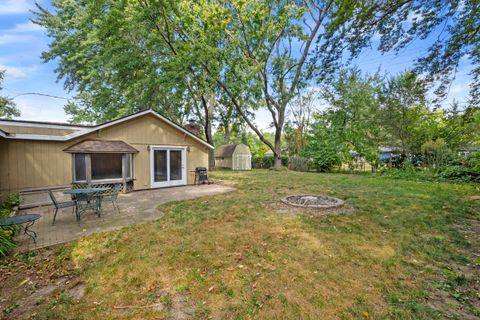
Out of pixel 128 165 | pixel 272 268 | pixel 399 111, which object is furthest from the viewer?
pixel 399 111

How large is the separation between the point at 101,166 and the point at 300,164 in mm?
14783

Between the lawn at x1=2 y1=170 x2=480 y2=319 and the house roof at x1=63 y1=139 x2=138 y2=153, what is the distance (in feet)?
13.5

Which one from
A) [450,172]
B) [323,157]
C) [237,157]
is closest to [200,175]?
[237,157]

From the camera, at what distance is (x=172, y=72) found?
1273 cm

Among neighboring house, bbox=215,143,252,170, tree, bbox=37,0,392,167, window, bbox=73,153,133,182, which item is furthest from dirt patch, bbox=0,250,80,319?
neighboring house, bbox=215,143,252,170

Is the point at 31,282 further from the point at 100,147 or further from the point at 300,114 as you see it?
the point at 300,114

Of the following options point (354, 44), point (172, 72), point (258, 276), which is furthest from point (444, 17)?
point (172, 72)

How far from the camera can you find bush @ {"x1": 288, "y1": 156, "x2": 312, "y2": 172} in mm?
17938

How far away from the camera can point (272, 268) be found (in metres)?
2.99

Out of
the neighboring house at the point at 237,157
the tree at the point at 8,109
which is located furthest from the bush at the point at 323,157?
the tree at the point at 8,109

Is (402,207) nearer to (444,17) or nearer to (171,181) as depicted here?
(444,17)

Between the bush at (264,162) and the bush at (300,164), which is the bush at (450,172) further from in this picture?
the bush at (264,162)

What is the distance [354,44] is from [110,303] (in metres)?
6.70

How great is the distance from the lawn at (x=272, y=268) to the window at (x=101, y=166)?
14.0 feet
